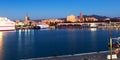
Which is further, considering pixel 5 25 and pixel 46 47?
pixel 5 25

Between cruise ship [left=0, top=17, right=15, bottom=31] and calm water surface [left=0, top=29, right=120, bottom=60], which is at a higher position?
cruise ship [left=0, top=17, right=15, bottom=31]

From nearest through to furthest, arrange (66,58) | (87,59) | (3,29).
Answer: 1. (87,59)
2. (66,58)
3. (3,29)

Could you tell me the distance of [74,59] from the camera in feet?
62.0

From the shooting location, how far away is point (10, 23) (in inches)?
4904

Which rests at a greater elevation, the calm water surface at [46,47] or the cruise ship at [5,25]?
the cruise ship at [5,25]

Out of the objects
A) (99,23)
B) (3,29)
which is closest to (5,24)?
(3,29)

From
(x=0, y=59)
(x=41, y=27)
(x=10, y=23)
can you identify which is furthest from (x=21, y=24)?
(x=0, y=59)

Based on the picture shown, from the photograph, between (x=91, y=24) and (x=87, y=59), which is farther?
(x=91, y=24)

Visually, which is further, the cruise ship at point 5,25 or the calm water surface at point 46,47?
the cruise ship at point 5,25

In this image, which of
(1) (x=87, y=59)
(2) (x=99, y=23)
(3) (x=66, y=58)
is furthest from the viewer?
(2) (x=99, y=23)

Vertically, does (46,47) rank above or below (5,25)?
below

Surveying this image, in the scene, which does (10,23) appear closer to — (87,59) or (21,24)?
(21,24)

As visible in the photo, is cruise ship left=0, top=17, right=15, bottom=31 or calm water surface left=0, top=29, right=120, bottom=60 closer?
calm water surface left=0, top=29, right=120, bottom=60

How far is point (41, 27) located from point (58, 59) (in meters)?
153
